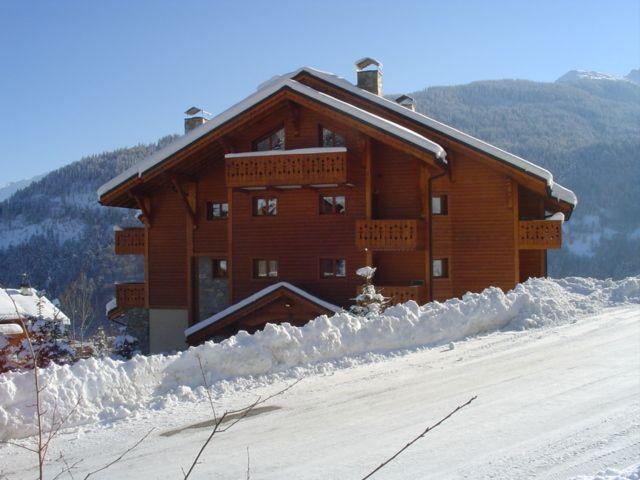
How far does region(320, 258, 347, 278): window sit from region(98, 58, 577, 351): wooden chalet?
0.05 meters

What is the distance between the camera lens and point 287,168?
23406 mm

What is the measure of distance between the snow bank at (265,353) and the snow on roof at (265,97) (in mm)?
6901

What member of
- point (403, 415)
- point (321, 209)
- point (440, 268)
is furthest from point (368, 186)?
point (403, 415)

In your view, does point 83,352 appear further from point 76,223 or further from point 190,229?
point 76,223

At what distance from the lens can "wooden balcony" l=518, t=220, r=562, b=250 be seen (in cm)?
2273

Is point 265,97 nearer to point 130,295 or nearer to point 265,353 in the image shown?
point 130,295

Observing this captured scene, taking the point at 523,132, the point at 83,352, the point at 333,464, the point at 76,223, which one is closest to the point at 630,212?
the point at 523,132

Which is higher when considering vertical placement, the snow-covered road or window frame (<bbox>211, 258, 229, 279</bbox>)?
window frame (<bbox>211, 258, 229, 279</bbox>)

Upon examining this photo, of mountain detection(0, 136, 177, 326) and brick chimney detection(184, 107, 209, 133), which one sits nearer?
brick chimney detection(184, 107, 209, 133)

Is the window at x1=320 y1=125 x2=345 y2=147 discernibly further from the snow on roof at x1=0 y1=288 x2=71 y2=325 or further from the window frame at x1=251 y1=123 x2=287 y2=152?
the snow on roof at x1=0 y1=288 x2=71 y2=325

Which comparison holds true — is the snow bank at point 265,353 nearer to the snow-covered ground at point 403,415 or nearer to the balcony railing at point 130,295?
the snow-covered ground at point 403,415

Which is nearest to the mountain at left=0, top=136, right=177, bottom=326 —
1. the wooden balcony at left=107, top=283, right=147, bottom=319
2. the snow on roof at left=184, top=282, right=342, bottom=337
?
the wooden balcony at left=107, top=283, right=147, bottom=319

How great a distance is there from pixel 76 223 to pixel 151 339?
124 metres

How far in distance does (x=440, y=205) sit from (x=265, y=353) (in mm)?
14258
